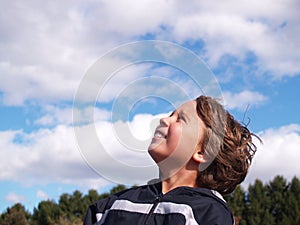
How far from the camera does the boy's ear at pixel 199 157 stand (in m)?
3.13

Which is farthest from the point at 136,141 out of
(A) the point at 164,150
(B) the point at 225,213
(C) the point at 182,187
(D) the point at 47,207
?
(D) the point at 47,207

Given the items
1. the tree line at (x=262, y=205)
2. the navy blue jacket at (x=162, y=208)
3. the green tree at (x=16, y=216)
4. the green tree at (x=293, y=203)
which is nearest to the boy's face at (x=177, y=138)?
the navy blue jacket at (x=162, y=208)

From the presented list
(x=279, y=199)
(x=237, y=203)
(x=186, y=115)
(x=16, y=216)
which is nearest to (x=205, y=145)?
(x=186, y=115)

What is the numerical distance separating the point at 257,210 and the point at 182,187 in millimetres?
33114

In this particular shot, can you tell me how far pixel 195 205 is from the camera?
292cm

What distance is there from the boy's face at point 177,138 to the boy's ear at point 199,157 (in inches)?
1.1

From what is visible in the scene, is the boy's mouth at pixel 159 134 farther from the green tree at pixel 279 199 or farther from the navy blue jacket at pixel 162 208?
the green tree at pixel 279 199

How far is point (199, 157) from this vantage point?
314 centimetres

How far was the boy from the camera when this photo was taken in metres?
2.92

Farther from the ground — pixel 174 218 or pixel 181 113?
pixel 181 113

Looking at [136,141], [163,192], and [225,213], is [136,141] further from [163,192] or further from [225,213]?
[225,213]

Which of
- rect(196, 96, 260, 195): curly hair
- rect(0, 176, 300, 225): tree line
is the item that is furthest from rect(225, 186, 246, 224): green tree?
rect(196, 96, 260, 195): curly hair

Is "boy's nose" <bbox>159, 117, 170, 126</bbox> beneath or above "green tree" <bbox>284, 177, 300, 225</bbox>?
beneath

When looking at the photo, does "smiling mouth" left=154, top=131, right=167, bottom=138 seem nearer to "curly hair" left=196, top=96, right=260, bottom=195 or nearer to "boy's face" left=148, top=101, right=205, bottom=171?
"boy's face" left=148, top=101, right=205, bottom=171
